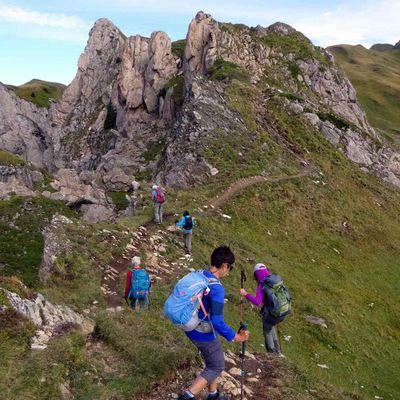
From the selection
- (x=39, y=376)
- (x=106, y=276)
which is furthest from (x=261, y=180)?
(x=39, y=376)

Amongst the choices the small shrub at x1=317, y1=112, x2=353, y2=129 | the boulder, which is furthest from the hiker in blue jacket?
the small shrub at x1=317, y1=112, x2=353, y2=129

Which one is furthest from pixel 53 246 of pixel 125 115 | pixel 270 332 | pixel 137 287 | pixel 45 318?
pixel 125 115

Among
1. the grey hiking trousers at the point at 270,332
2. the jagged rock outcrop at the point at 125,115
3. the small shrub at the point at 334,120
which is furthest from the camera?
the jagged rock outcrop at the point at 125,115

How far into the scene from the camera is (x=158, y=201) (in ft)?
89.0

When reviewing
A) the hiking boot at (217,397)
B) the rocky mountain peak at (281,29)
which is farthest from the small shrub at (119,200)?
the rocky mountain peak at (281,29)

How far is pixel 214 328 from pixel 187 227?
16.7 m

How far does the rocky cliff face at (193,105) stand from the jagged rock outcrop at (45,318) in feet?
98.7

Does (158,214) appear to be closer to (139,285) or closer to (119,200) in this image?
(139,285)

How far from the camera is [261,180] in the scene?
133 feet

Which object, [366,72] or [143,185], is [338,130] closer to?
[143,185]

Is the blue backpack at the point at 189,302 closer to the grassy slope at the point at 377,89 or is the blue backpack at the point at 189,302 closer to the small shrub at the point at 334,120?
the small shrub at the point at 334,120

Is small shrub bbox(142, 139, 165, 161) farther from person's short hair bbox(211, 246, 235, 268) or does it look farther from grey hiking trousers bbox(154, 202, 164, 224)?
person's short hair bbox(211, 246, 235, 268)

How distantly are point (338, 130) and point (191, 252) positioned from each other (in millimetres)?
38986

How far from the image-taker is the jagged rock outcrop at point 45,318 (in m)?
10.6
